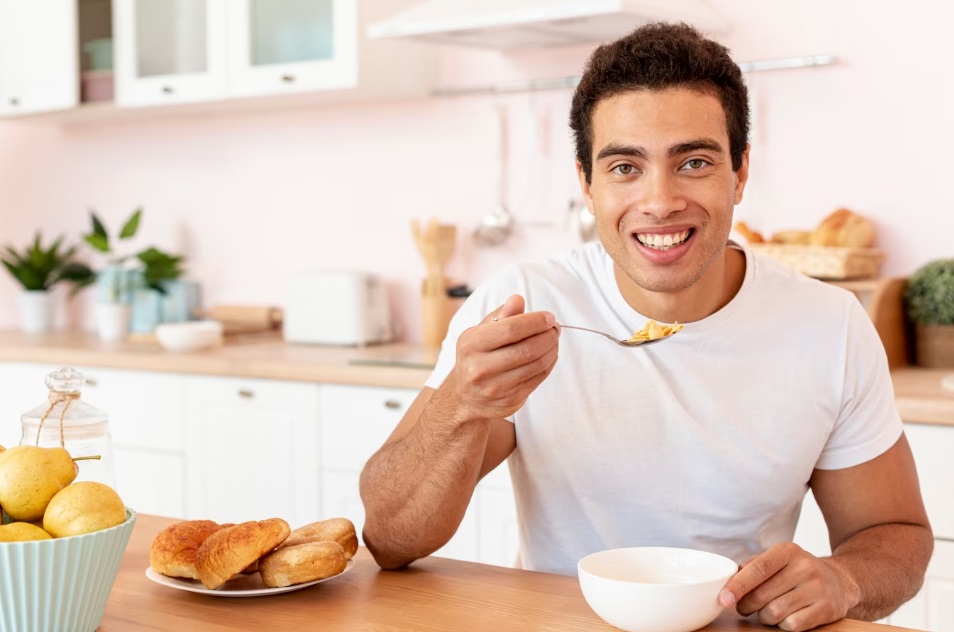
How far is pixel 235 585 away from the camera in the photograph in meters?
1.24

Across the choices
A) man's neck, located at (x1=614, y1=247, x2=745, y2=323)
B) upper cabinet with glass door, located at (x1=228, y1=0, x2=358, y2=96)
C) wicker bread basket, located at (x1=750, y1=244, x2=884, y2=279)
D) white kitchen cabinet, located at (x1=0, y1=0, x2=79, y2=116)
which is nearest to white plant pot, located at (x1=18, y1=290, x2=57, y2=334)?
white kitchen cabinet, located at (x1=0, y1=0, x2=79, y2=116)

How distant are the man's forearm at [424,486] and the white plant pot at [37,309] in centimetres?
280

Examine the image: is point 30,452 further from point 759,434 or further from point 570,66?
point 570,66

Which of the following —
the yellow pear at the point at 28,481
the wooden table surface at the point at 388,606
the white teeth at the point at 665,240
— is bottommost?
the wooden table surface at the point at 388,606

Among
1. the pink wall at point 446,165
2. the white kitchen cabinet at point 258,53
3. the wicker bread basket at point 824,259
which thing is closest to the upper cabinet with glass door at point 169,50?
the white kitchen cabinet at point 258,53

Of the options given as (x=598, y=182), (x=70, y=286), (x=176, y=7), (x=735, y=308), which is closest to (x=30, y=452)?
(x=598, y=182)

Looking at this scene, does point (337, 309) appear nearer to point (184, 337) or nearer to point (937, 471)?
point (184, 337)

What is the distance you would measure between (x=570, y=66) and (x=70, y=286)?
2090 mm

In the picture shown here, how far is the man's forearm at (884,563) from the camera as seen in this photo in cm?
133

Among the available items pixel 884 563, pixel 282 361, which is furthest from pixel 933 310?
pixel 282 361

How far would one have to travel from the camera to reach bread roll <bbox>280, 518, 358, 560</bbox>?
129 centimetres

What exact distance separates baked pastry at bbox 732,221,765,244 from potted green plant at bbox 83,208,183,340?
1.78 meters

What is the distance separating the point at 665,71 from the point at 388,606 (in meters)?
0.77

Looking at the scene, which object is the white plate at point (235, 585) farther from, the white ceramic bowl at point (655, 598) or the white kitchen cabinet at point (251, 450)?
the white kitchen cabinet at point (251, 450)
